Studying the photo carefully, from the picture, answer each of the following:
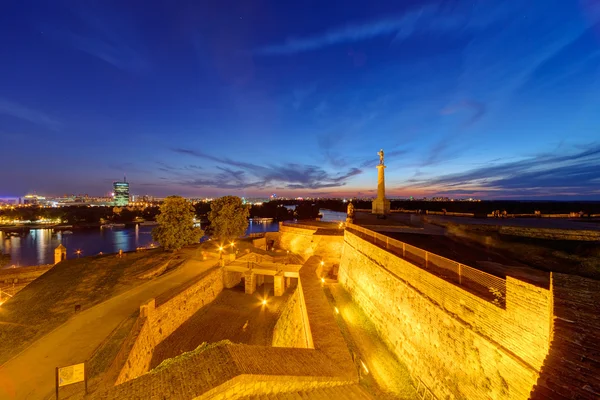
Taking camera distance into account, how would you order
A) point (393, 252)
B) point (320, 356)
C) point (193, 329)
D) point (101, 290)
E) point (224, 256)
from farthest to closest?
point (224, 256) → point (101, 290) → point (193, 329) → point (393, 252) → point (320, 356)

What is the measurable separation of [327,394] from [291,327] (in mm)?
7515

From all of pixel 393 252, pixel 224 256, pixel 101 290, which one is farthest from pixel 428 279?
pixel 101 290

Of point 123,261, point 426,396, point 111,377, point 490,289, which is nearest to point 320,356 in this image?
point 426,396

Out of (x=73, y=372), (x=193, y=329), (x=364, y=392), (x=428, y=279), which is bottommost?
(x=193, y=329)

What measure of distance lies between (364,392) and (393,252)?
5.53 meters

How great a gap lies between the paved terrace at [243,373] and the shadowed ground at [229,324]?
7207mm

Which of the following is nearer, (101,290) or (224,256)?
(101,290)

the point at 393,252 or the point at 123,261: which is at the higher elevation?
the point at 393,252

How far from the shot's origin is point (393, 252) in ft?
36.4

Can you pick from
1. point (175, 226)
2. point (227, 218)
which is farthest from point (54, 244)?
point (227, 218)

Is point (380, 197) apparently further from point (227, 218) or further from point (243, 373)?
point (243, 373)

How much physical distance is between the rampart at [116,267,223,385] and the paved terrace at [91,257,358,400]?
3.17m

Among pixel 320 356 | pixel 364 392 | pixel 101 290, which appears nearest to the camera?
pixel 364 392

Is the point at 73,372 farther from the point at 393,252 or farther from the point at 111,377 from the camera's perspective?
the point at 393,252
